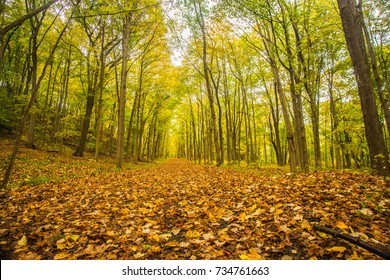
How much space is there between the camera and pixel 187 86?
24.8 m

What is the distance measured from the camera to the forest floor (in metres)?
2.80

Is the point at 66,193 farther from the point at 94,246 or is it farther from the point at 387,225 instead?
the point at 387,225

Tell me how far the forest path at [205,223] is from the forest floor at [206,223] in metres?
0.01

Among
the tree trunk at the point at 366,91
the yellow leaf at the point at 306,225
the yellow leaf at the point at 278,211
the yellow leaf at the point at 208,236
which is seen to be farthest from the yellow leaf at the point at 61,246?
the tree trunk at the point at 366,91

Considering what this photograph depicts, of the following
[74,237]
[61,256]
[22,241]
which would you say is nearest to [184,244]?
[61,256]

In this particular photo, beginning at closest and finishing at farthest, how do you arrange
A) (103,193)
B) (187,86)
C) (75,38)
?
(103,193) → (75,38) → (187,86)

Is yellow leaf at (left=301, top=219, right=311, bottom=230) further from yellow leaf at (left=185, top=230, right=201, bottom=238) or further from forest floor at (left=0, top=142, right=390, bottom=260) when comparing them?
yellow leaf at (left=185, top=230, right=201, bottom=238)

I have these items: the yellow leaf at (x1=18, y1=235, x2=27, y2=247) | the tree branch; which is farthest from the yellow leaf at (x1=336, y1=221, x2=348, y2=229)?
the yellow leaf at (x1=18, y1=235, x2=27, y2=247)

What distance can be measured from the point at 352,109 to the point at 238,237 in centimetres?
1720

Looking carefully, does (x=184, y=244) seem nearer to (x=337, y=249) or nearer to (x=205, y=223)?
(x=205, y=223)

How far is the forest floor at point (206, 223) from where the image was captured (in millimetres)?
2799

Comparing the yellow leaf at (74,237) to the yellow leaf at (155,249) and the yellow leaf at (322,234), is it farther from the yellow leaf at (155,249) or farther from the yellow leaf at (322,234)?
the yellow leaf at (322,234)

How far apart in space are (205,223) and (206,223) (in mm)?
20
